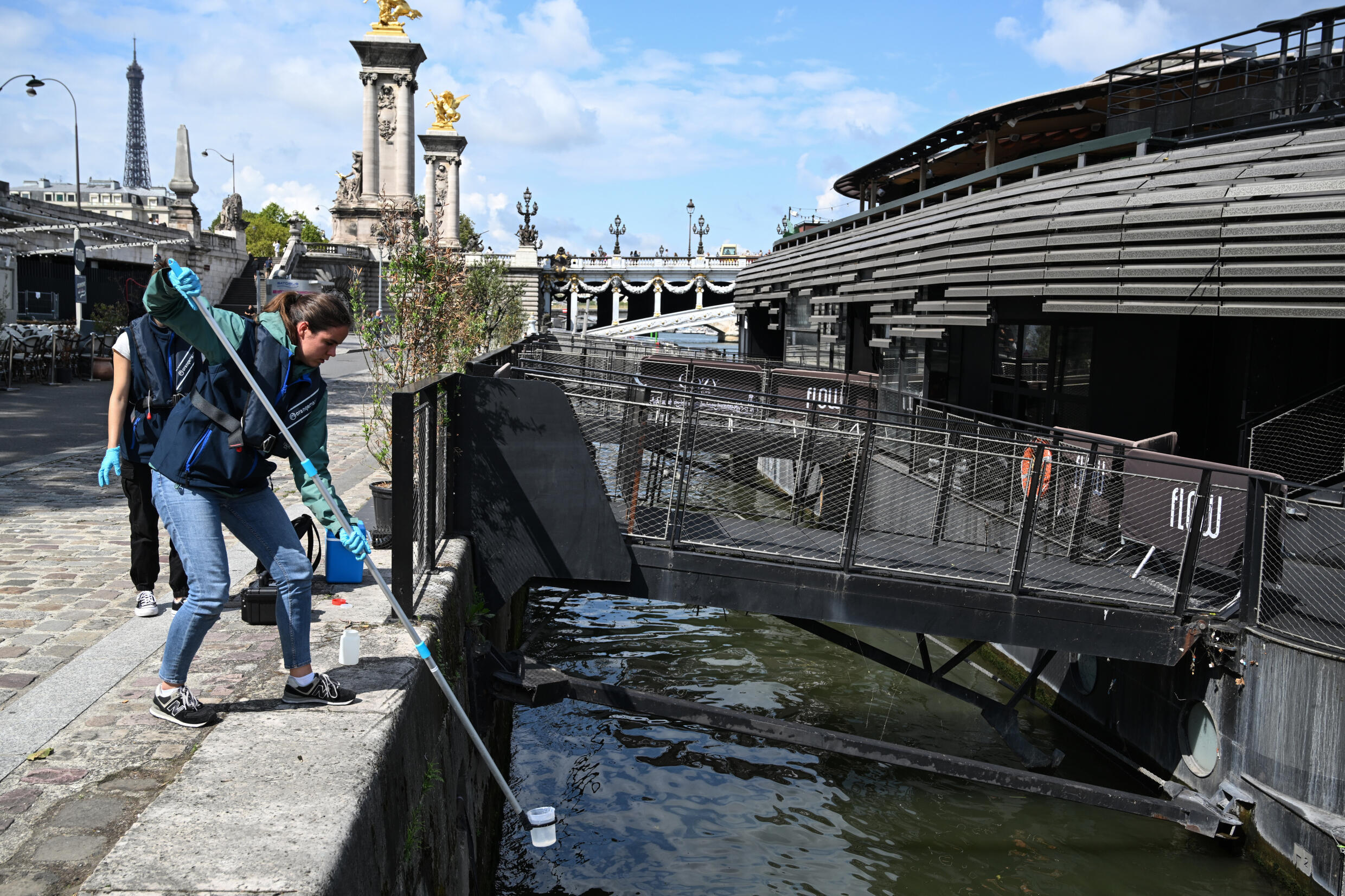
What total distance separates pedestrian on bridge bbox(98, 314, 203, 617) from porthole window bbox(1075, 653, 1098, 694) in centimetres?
761

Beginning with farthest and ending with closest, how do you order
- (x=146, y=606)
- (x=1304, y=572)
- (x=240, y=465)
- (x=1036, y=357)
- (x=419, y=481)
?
(x=1036, y=357) < (x=1304, y=572) < (x=146, y=606) < (x=419, y=481) < (x=240, y=465)

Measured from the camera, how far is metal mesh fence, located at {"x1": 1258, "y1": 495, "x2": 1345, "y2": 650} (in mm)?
6895

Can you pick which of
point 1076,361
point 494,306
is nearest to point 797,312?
point 494,306

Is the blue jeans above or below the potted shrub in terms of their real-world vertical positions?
below

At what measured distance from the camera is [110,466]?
5270mm

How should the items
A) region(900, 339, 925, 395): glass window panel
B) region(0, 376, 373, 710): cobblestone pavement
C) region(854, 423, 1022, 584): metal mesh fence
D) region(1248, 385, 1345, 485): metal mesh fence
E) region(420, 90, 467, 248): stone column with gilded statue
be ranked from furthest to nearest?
region(420, 90, 467, 248): stone column with gilded statue, region(900, 339, 925, 395): glass window panel, region(1248, 385, 1345, 485): metal mesh fence, region(854, 423, 1022, 584): metal mesh fence, region(0, 376, 373, 710): cobblestone pavement

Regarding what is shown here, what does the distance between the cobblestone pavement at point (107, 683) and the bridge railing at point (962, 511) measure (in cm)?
213

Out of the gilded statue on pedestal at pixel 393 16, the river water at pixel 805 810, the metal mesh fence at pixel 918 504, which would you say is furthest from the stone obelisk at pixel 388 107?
the metal mesh fence at pixel 918 504

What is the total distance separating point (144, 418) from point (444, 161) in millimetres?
61960

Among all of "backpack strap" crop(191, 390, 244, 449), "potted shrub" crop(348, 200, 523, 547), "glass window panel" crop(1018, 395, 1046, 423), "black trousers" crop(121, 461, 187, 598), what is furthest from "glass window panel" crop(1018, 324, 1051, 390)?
"backpack strap" crop(191, 390, 244, 449)

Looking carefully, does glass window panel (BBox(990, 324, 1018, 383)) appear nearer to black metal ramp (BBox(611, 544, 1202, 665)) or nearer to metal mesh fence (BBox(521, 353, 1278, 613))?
metal mesh fence (BBox(521, 353, 1278, 613))

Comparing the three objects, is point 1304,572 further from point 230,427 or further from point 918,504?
point 230,427

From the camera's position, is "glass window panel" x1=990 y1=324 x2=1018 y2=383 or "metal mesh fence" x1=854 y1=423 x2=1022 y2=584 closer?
"metal mesh fence" x1=854 y1=423 x2=1022 y2=584

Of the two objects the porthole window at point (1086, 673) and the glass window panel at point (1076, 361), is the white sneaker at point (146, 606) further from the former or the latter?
the glass window panel at point (1076, 361)
